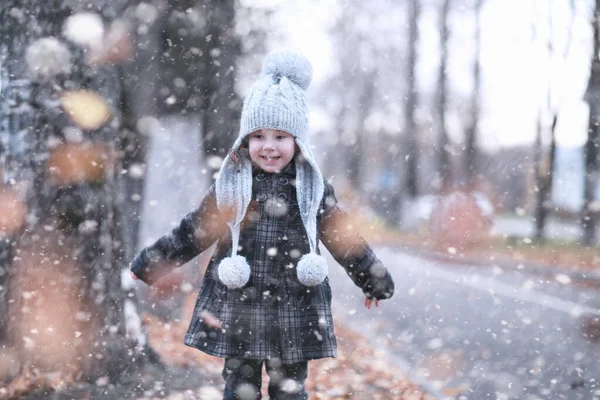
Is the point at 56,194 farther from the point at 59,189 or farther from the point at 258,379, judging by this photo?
the point at 258,379

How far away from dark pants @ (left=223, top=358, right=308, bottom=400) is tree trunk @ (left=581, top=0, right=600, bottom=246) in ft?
49.9

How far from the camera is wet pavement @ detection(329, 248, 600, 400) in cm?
512

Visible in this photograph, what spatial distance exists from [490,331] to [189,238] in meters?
4.84

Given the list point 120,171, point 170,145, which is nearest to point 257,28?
point 170,145

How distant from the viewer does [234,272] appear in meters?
3.14

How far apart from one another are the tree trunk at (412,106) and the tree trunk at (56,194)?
72.6ft

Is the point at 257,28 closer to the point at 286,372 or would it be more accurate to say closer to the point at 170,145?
the point at 170,145

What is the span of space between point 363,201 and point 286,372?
37073 millimetres

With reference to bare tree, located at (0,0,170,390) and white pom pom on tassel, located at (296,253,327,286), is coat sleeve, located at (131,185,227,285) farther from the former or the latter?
bare tree, located at (0,0,170,390)

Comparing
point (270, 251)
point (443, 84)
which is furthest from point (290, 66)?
point (443, 84)

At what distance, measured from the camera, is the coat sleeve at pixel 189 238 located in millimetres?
3449

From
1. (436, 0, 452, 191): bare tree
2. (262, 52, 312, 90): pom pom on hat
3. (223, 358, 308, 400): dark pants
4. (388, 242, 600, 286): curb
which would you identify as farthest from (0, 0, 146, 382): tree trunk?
(436, 0, 452, 191): bare tree

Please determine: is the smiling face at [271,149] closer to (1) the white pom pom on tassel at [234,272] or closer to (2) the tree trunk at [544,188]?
(1) the white pom pom on tassel at [234,272]

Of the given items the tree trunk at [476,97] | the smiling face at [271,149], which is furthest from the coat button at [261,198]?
the tree trunk at [476,97]
